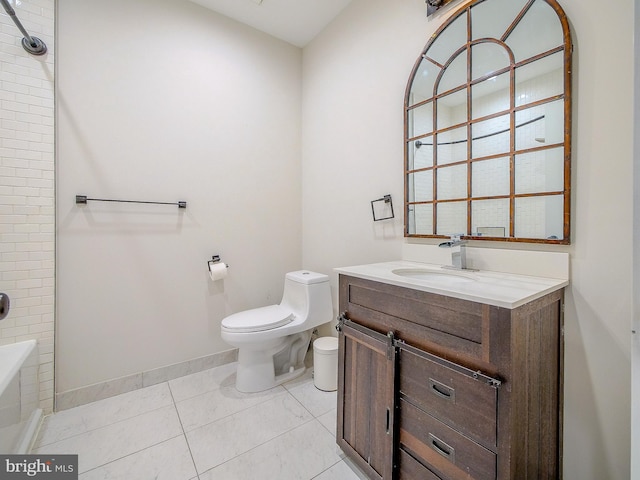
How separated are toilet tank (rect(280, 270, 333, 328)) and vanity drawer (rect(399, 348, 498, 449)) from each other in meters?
1.00

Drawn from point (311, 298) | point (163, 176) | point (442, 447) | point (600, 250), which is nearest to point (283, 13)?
point (163, 176)

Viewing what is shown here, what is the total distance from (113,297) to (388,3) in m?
2.52

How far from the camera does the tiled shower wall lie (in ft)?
4.91

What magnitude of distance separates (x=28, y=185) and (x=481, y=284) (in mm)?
2280

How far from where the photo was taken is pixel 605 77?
989 millimetres

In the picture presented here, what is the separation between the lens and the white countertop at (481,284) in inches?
31.9

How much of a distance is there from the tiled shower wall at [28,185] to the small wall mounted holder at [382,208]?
1892mm

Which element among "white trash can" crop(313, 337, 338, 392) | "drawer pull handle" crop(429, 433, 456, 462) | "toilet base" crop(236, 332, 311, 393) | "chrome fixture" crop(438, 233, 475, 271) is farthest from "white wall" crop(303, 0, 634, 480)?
"toilet base" crop(236, 332, 311, 393)

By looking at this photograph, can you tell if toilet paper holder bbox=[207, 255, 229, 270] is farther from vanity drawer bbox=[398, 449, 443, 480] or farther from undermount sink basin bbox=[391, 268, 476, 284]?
vanity drawer bbox=[398, 449, 443, 480]

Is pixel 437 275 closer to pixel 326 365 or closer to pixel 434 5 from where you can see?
pixel 326 365

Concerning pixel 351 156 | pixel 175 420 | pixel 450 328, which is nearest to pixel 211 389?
pixel 175 420

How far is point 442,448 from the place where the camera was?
92 cm

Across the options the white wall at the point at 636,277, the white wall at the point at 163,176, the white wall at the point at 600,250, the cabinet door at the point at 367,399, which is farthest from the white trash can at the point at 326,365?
the white wall at the point at 636,277

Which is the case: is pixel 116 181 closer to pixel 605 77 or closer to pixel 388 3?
pixel 388 3
